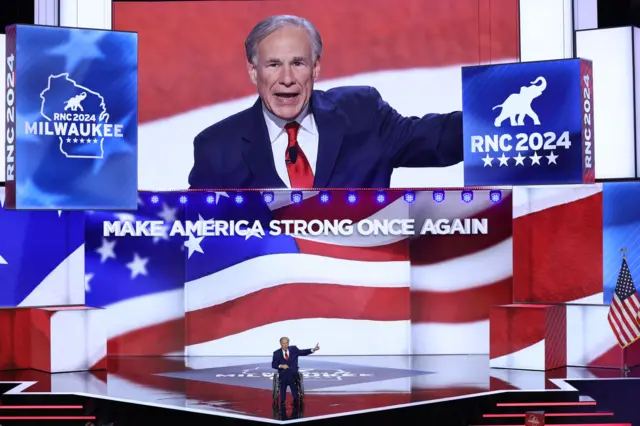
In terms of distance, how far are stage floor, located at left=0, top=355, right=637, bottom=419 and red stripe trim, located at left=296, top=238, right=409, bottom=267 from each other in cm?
158

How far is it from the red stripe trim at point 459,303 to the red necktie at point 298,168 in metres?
2.48

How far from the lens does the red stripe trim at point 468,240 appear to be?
60.2ft

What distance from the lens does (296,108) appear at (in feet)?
59.8

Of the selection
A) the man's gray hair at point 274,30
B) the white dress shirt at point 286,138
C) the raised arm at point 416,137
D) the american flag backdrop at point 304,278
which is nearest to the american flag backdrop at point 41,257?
the american flag backdrop at point 304,278

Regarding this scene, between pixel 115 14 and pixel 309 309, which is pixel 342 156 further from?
pixel 115 14

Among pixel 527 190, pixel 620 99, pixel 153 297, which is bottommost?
pixel 153 297

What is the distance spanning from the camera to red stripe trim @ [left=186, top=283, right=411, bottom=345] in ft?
60.0

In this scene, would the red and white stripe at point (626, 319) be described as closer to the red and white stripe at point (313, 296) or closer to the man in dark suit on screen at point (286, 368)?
the red and white stripe at point (313, 296)

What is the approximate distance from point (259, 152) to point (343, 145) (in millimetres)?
1342

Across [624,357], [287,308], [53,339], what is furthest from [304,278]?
[624,357]

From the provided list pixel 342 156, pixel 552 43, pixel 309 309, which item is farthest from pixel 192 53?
pixel 552 43

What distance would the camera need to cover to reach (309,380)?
1494cm

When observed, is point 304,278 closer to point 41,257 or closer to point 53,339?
point 41,257

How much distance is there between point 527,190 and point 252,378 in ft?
16.3
